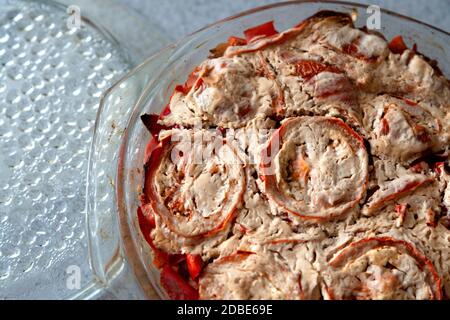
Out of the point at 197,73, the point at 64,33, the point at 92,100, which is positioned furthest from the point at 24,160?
the point at 197,73

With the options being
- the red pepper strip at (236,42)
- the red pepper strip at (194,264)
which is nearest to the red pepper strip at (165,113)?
the red pepper strip at (236,42)

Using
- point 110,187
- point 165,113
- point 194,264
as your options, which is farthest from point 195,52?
point 194,264

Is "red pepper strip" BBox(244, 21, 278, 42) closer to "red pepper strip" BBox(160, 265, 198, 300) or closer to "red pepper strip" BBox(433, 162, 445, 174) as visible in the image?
"red pepper strip" BBox(433, 162, 445, 174)

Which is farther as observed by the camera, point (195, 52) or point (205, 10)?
point (205, 10)

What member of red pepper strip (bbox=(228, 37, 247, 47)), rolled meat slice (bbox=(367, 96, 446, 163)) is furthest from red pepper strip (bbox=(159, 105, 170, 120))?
rolled meat slice (bbox=(367, 96, 446, 163))

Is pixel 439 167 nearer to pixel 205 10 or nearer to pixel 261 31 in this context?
pixel 261 31

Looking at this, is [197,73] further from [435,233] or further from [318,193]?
[435,233]
